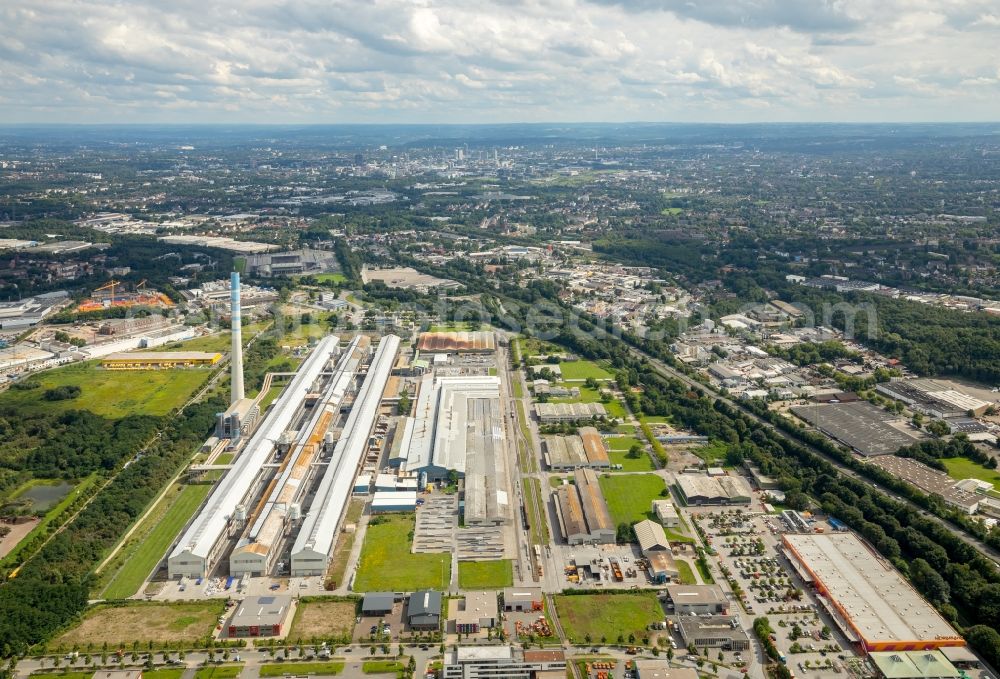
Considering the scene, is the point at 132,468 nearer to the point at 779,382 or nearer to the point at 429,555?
the point at 429,555

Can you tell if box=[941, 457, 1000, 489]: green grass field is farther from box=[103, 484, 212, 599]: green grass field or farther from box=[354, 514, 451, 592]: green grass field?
box=[103, 484, 212, 599]: green grass field

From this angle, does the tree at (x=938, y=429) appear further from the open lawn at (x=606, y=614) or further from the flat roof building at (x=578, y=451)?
the open lawn at (x=606, y=614)

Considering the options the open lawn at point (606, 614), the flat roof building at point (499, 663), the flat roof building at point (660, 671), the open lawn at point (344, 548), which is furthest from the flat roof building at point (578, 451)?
the flat roof building at point (660, 671)

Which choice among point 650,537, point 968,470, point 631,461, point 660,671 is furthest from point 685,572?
point 968,470

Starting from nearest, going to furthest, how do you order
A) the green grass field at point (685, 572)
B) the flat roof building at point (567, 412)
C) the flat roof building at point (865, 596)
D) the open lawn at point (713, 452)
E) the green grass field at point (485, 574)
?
the flat roof building at point (865, 596) → the green grass field at point (485, 574) → the green grass field at point (685, 572) → the open lawn at point (713, 452) → the flat roof building at point (567, 412)

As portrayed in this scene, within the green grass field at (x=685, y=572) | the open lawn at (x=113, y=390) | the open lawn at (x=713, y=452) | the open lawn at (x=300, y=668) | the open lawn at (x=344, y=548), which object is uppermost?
the open lawn at (x=113, y=390)

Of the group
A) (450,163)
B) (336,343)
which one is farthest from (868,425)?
(450,163)
